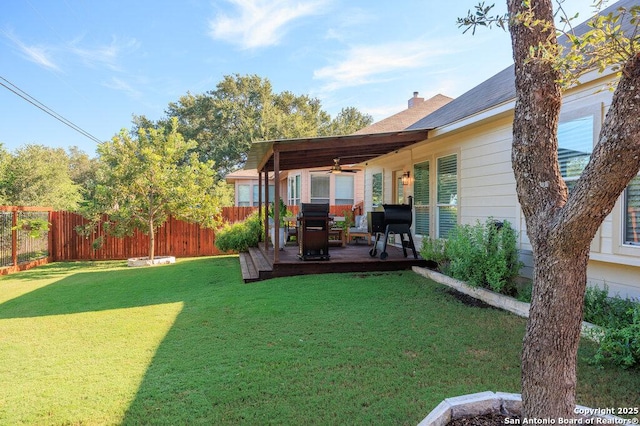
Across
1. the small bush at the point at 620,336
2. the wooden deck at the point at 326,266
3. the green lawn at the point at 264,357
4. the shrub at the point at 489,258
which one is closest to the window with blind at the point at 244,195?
the wooden deck at the point at 326,266

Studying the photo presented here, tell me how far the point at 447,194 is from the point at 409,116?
675cm

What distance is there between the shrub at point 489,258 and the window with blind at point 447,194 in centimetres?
169

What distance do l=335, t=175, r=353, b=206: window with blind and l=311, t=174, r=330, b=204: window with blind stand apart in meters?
0.45

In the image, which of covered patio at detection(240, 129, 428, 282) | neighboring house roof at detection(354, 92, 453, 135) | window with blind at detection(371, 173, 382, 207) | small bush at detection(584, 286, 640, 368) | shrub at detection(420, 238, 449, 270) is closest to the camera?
small bush at detection(584, 286, 640, 368)

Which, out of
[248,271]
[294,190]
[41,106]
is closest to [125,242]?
[248,271]

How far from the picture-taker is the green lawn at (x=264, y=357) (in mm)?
2416

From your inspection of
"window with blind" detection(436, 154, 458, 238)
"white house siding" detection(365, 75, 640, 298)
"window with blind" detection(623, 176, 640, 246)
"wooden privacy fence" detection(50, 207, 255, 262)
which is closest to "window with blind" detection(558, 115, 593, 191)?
"white house siding" detection(365, 75, 640, 298)

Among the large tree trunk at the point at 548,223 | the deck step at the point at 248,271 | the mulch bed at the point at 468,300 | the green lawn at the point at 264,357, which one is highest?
the large tree trunk at the point at 548,223

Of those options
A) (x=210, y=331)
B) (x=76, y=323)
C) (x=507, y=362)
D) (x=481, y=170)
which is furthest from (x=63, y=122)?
(x=507, y=362)

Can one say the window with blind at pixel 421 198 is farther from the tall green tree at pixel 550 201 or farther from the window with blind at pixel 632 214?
the tall green tree at pixel 550 201

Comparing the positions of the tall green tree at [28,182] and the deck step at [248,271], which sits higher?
the tall green tree at [28,182]

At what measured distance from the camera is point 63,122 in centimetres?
1652

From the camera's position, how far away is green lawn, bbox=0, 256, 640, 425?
242 centimetres

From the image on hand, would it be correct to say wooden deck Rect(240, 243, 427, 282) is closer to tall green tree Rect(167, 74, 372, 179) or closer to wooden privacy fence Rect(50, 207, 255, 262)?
wooden privacy fence Rect(50, 207, 255, 262)
